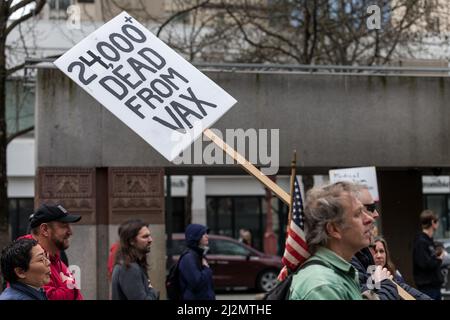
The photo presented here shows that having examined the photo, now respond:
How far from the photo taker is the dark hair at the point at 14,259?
4578 millimetres

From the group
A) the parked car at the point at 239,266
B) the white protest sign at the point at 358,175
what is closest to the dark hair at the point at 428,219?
the white protest sign at the point at 358,175

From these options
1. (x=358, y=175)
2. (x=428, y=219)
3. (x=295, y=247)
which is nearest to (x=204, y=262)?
(x=358, y=175)

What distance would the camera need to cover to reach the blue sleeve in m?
7.67

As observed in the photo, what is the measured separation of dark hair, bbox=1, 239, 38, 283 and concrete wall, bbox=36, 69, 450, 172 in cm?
683

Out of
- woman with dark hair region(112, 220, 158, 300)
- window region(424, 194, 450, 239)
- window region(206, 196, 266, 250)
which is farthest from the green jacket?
window region(424, 194, 450, 239)

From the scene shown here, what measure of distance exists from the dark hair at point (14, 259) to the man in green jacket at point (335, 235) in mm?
1842

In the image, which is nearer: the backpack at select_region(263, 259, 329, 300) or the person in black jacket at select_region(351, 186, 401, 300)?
the backpack at select_region(263, 259, 329, 300)

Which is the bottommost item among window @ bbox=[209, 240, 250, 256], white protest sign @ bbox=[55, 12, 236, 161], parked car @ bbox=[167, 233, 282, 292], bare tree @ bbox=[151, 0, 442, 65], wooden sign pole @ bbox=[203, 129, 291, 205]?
parked car @ bbox=[167, 233, 282, 292]

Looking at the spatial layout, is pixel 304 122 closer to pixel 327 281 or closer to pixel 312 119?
pixel 312 119

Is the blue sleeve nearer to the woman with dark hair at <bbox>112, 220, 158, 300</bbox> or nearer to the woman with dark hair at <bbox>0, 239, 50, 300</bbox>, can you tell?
the woman with dark hair at <bbox>112, 220, 158, 300</bbox>

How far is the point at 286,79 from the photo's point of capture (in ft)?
40.5

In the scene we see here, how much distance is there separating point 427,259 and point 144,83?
19.7ft

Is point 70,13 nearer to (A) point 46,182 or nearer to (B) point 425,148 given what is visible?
(A) point 46,182

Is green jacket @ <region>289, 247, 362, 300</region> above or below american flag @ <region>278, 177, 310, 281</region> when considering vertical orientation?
below
